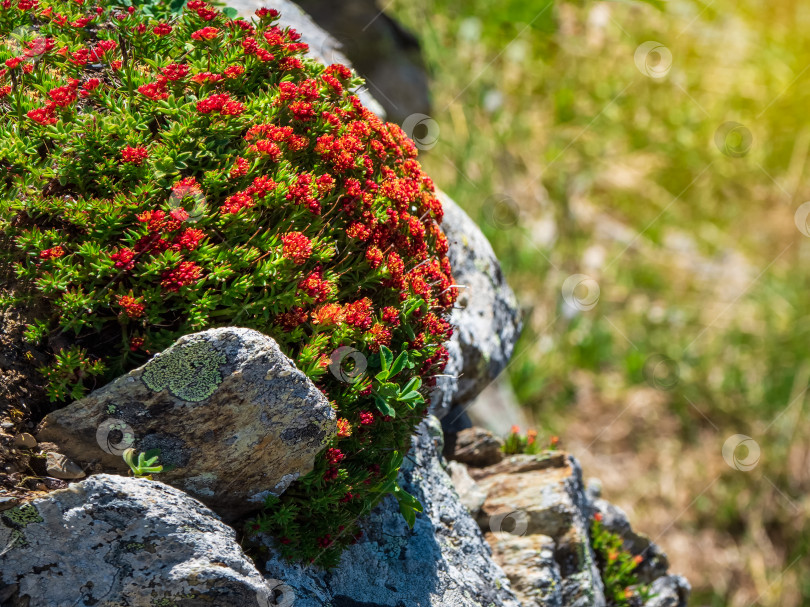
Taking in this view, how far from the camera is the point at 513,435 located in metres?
5.02

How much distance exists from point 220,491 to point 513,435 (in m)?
2.57

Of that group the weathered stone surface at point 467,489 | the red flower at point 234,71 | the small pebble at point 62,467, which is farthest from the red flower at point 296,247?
the weathered stone surface at point 467,489

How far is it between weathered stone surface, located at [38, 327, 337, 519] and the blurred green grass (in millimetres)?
5364

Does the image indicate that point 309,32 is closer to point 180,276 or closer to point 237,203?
point 237,203

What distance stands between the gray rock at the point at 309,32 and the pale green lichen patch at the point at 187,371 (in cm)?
275

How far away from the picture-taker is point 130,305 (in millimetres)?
2773

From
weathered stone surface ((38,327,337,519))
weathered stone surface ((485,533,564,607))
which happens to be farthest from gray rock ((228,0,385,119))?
weathered stone surface ((485,533,564,607))

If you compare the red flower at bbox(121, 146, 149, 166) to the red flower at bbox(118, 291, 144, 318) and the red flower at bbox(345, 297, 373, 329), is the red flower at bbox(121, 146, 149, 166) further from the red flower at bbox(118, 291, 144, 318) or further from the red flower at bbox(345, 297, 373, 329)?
the red flower at bbox(345, 297, 373, 329)

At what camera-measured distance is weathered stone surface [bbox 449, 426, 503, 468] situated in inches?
191

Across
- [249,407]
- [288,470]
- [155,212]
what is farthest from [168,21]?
[288,470]

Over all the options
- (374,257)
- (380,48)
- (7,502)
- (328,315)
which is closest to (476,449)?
(374,257)

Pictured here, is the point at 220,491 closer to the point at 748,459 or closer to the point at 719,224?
the point at 748,459

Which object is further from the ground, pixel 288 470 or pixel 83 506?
pixel 288 470

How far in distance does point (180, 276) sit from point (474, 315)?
2.34 meters
